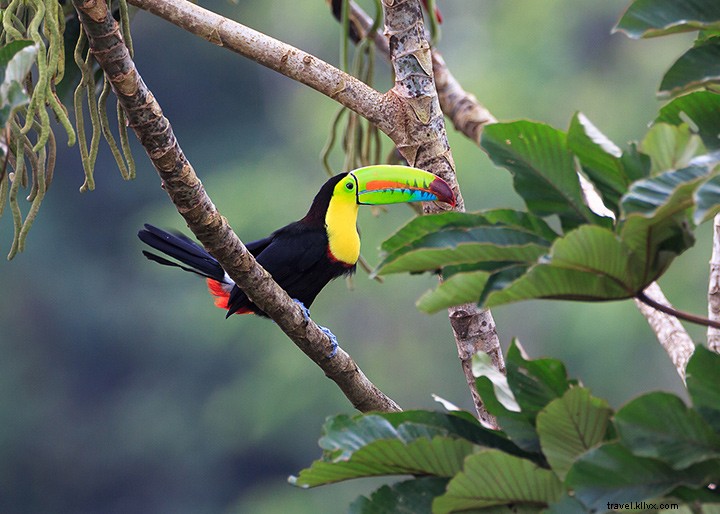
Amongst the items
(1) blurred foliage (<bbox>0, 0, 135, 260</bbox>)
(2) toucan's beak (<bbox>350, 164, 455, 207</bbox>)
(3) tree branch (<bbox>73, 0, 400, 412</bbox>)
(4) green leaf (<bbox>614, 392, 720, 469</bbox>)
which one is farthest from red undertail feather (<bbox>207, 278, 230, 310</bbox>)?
(4) green leaf (<bbox>614, 392, 720, 469</bbox>)

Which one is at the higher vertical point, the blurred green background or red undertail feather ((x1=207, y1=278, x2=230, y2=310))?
the blurred green background

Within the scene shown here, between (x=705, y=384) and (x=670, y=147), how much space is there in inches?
8.8

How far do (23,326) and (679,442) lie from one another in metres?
10.5

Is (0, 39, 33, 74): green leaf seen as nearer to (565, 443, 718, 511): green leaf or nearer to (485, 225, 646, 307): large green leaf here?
(485, 225, 646, 307): large green leaf

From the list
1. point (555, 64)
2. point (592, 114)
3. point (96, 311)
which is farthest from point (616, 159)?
point (96, 311)

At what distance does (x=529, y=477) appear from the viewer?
96 cm

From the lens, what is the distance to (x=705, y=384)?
36.8 inches

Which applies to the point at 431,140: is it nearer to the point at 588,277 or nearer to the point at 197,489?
the point at 588,277

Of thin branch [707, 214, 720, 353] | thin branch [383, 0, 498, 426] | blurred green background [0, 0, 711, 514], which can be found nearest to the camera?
thin branch [707, 214, 720, 353]

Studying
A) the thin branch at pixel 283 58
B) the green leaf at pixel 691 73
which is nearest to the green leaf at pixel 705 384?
the green leaf at pixel 691 73

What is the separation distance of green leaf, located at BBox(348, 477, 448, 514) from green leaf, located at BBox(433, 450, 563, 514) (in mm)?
48

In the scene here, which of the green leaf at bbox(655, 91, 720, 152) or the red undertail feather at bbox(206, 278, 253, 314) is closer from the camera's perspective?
the green leaf at bbox(655, 91, 720, 152)

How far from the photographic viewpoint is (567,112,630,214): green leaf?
3.23 ft

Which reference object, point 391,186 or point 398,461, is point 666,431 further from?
point 391,186
